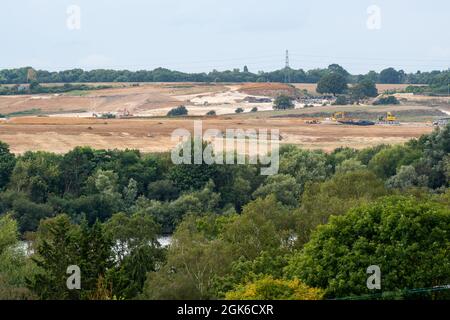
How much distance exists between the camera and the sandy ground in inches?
3669

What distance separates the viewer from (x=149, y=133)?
9988 centimetres

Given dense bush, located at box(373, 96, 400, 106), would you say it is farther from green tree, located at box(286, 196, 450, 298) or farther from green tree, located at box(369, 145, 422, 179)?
green tree, located at box(286, 196, 450, 298)

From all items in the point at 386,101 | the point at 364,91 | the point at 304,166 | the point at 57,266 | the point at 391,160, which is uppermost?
the point at 364,91

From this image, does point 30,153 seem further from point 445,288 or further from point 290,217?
point 445,288

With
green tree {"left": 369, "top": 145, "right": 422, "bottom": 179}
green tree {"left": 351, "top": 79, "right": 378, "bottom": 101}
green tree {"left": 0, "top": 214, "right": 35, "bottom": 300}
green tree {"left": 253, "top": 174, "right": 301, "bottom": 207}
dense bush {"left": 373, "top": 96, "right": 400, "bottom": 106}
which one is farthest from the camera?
green tree {"left": 351, "top": 79, "right": 378, "bottom": 101}

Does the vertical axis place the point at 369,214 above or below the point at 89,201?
above

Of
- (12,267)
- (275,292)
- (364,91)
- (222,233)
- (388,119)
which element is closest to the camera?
(275,292)

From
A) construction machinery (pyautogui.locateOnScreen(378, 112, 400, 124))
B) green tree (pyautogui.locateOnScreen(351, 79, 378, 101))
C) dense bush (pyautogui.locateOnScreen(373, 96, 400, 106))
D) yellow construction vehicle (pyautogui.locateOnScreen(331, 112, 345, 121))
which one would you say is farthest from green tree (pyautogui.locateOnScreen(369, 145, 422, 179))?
green tree (pyautogui.locateOnScreen(351, 79, 378, 101))

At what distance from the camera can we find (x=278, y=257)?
37000 mm

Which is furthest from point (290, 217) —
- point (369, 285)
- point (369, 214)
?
point (369, 285)

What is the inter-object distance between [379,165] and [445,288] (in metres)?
50.9

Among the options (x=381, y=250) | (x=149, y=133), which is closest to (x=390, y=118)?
(x=149, y=133)

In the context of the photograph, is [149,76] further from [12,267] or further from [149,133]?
[12,267]

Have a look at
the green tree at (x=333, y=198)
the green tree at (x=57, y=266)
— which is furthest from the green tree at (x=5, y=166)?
the green tree at (x=57, y=266)
